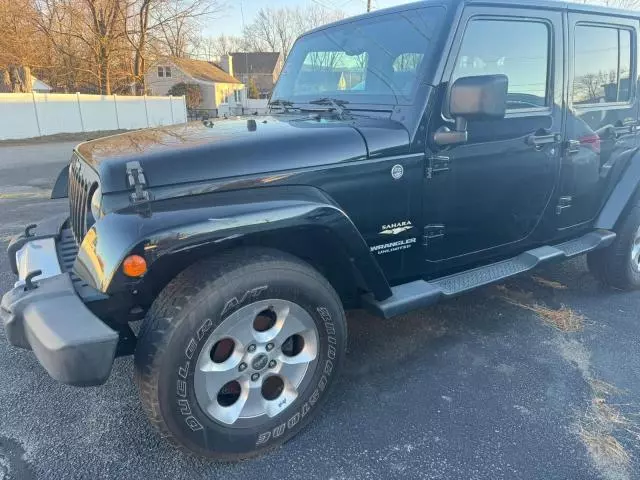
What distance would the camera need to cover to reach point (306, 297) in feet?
7.04

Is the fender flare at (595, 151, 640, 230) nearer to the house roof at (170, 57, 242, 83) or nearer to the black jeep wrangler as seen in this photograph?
the black jeep wrangler

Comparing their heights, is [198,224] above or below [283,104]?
below

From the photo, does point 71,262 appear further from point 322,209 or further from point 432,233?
point 432,233

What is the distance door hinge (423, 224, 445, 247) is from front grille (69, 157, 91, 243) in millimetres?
1768

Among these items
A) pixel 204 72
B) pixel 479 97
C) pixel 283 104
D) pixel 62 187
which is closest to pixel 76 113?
pixel 62 187

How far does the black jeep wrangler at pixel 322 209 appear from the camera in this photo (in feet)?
6.23

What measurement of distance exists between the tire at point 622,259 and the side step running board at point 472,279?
0.14 metres

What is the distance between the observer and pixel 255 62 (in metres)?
65.7

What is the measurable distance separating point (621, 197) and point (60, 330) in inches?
151

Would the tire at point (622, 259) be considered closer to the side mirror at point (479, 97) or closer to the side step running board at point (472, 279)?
the side step running board at point (472, 279)

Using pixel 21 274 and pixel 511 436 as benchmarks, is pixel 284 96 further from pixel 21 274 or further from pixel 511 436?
pixel 511 436

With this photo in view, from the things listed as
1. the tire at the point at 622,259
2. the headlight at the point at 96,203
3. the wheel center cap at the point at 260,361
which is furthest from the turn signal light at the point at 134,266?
the tire at the point at 622,259

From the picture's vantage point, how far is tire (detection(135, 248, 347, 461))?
6.22ft

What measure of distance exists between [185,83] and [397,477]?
48.8 metres
